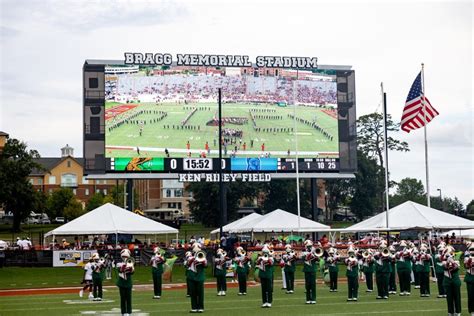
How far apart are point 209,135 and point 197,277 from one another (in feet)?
85.1

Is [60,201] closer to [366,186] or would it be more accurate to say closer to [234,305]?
[366,186]

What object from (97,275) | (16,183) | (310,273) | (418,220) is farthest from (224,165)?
(16,183)

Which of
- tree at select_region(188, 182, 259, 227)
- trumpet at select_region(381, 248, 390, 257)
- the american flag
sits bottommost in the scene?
trumpet at select_region(381, 248, 390, 257)

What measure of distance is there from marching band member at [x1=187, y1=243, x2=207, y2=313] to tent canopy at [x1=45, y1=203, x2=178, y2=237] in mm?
18127

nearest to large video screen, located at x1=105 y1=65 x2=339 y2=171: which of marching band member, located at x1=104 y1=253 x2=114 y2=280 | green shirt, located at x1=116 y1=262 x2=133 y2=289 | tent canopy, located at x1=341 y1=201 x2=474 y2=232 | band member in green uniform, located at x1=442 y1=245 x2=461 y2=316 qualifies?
tent canopy, located at x1=341 y1=201 x2=474 y2=232

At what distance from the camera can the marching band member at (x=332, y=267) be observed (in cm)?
2698

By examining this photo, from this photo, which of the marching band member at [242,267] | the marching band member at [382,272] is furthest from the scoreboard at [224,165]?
the marching band member at [382,272]

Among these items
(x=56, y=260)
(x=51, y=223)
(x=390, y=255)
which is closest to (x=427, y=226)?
(x=390, y=255)

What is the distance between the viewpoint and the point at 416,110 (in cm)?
3531

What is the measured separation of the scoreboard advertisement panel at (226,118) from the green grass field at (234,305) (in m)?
17.9

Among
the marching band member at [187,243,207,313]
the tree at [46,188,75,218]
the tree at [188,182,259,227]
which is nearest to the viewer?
the marching band member at [187,243,207,313]

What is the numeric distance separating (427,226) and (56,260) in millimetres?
17298

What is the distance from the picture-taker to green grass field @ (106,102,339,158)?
1812 inches

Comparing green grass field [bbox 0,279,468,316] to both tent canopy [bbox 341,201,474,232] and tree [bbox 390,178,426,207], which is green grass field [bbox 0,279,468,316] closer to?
tent canopy [bbox 341,201,474,232]
